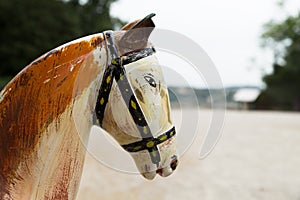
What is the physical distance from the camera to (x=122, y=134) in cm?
90

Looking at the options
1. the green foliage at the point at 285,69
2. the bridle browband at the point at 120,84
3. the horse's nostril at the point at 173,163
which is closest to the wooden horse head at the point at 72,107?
the bridle browband at the point at 120,84

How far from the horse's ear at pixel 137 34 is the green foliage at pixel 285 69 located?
22782 millimetres

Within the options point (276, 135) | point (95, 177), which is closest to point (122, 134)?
point (95, 177)

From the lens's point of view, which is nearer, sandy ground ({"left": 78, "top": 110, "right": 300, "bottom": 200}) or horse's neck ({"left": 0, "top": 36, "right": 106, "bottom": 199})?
horse's neck ({"left": 0, "top": 36, "right": 106, "bottom": 199})

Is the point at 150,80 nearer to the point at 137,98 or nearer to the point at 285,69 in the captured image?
the point at 137,98

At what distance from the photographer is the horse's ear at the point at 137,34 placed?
0.85 m

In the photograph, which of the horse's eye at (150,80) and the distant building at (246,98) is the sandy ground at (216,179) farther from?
the distant building at (246,98)

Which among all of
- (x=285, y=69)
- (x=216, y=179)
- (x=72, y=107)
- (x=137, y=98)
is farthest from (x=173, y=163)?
(x=285, y=69)

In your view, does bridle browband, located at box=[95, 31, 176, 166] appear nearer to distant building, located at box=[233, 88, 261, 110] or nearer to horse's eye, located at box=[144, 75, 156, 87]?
horse's eye, located at box=[144, 75, 156, 87]

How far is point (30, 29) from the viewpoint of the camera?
1416 centimetres

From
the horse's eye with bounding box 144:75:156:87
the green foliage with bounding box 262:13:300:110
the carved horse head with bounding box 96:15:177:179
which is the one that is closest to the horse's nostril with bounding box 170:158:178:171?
the carved horse head with bounding box 96:15:177:179

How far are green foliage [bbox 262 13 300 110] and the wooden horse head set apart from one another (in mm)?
22807

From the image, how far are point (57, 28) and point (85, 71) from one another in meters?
14.8

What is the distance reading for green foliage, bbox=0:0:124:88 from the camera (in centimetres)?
1372
